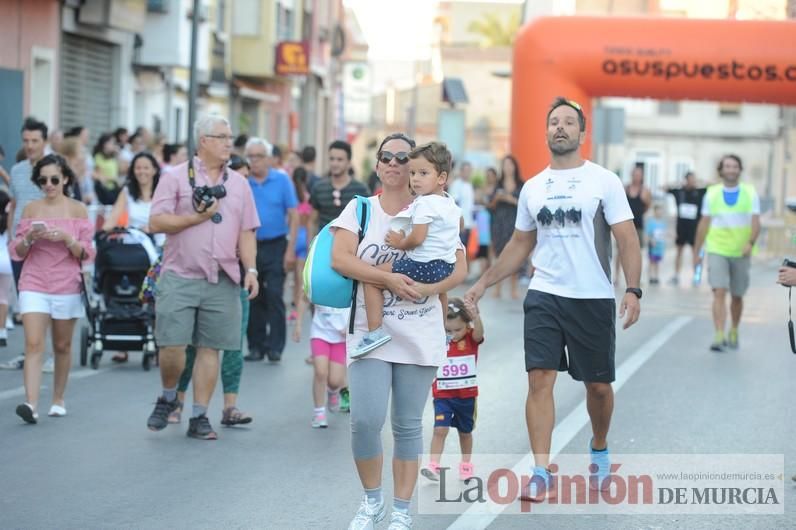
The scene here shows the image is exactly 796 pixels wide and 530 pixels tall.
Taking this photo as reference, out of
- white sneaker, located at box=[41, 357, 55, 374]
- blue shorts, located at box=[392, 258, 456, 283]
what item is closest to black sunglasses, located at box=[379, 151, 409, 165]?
→ blue shorts, located at box=[392, 258, 456, 283]

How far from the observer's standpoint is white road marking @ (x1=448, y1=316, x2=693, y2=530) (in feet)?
24.7

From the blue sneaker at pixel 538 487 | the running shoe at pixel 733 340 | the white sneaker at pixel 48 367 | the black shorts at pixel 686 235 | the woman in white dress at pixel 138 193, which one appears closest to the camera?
the blue sneaker at pixel 538 487

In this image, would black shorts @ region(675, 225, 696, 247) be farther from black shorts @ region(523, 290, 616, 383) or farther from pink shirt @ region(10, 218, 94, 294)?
black shorts @ region(523, 290, 616, 383)

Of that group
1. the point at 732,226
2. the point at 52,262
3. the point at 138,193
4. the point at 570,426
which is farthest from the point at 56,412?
the point at 732,226

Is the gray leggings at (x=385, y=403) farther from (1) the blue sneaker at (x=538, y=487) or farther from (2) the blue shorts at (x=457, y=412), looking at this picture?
(2) the blue shorts at (x=457, y=412)

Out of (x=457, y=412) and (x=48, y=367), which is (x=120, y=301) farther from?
(x=457, y=412)

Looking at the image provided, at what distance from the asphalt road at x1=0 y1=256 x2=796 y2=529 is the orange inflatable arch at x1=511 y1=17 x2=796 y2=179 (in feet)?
25.6

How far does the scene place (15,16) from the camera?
24391 mm

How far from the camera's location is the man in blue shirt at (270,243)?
13.4 meters

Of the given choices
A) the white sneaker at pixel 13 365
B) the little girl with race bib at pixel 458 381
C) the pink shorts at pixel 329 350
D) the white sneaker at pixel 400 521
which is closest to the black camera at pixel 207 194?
the pink shorts at pixel 329 350

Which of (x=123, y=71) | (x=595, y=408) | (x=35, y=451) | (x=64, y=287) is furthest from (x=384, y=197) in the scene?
(x=123, y=71)

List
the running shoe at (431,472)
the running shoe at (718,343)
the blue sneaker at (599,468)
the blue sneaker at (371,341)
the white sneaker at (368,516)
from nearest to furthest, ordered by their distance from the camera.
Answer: the blue sneaker at (371,341) → the white sneaker at (368,516) → the blue sneaker at (599,468) → the running shoe at (431,472) → the running shoe at (718,343)

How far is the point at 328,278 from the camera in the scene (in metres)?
6.89

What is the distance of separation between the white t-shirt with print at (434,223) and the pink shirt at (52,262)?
4.11 meters
